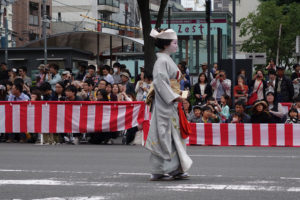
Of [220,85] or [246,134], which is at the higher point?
[220,85]

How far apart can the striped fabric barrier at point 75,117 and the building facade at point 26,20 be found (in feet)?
132

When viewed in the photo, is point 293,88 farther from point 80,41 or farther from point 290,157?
point 80,41

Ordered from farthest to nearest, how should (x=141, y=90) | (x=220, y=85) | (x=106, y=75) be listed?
(x=106, y=75) → (x=220, y=85) → (x=141, y=90)

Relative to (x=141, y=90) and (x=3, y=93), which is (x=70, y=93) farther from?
(x=3, y=93)

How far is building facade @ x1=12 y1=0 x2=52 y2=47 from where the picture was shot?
57.8 metres

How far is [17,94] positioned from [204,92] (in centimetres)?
466

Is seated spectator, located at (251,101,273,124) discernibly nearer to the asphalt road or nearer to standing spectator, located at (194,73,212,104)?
the asphalt road

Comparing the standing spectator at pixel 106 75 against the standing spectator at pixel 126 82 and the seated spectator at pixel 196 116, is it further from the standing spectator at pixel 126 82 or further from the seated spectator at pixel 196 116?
the seated spectator at pixel 196 116

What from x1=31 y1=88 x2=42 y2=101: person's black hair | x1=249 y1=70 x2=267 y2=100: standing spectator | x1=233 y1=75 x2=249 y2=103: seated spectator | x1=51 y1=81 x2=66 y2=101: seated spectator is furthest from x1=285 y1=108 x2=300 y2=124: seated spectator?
x1=31 y1=88 x2=42 y2=101: person's black hair

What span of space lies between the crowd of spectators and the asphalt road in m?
2.68

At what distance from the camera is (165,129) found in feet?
27.5

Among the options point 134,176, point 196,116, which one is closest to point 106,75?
point 196,116

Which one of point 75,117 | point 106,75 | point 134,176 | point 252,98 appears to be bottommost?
point 134,176

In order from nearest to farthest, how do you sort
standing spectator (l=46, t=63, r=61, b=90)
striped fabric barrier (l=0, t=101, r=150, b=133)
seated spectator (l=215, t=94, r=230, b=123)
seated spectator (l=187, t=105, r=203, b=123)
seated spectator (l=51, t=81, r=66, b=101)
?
seated spectator (l=187, t=105, r=203, b=123) → striped fabric barrier (l=0, t=101, r=150, b=133) → seated spectator (l=215, t=94, r=230, b=123) → seated spectator (l=51, t=81, r=66, b=101) → standing spectator (l=46, t=63, r=61, b=90)
